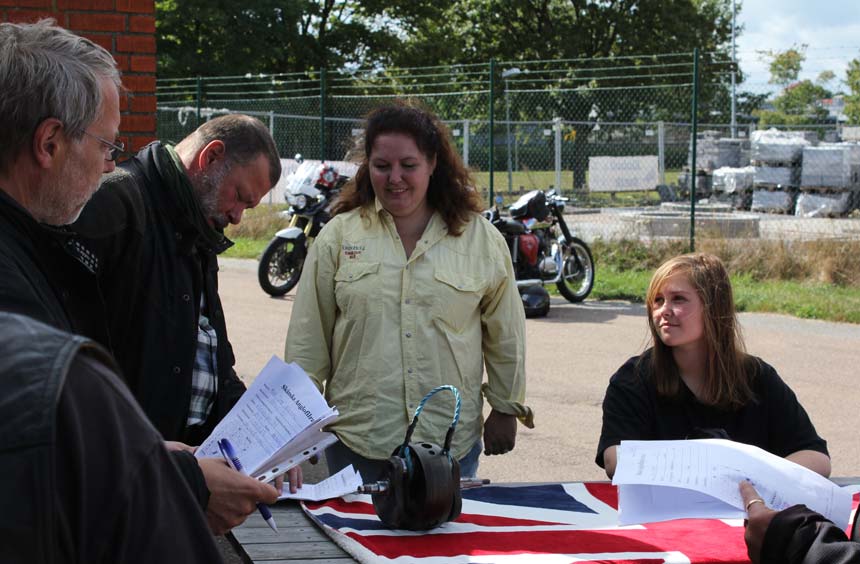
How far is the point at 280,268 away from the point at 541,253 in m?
2.89

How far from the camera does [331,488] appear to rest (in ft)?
9.73

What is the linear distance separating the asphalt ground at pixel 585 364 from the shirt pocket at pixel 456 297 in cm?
202

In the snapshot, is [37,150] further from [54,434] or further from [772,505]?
[772,505]

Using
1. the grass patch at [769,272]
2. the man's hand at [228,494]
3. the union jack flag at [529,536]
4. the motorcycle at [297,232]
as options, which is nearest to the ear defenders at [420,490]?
the union jack flag at [529,536]

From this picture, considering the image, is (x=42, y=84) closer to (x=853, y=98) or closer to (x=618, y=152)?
(x=853, y=98)

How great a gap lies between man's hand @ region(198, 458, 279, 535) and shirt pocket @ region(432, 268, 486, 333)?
1.38 metres

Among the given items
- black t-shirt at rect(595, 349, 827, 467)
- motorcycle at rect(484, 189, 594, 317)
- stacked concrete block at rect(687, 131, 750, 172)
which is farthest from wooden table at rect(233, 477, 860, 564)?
stacked concrete block at rect(687, 131, 750, 172)

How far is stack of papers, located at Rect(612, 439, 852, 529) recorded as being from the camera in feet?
8.91

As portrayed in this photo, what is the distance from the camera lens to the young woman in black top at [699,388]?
3355mm

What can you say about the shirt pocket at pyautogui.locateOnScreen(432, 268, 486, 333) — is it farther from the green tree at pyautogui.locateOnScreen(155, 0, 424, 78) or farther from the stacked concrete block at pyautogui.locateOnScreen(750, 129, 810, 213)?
the green tree at pyautogui.locateOnScreen(155, 0, 424, 78)

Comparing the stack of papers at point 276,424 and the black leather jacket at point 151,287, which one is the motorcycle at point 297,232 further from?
the stack of papers at point 276,424

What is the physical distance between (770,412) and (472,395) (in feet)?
3.22

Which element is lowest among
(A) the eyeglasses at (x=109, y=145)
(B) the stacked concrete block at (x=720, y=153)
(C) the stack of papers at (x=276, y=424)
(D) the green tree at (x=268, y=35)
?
(C) the stack of papers at (x=276, y=424)

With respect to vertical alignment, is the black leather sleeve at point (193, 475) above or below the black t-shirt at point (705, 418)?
above
